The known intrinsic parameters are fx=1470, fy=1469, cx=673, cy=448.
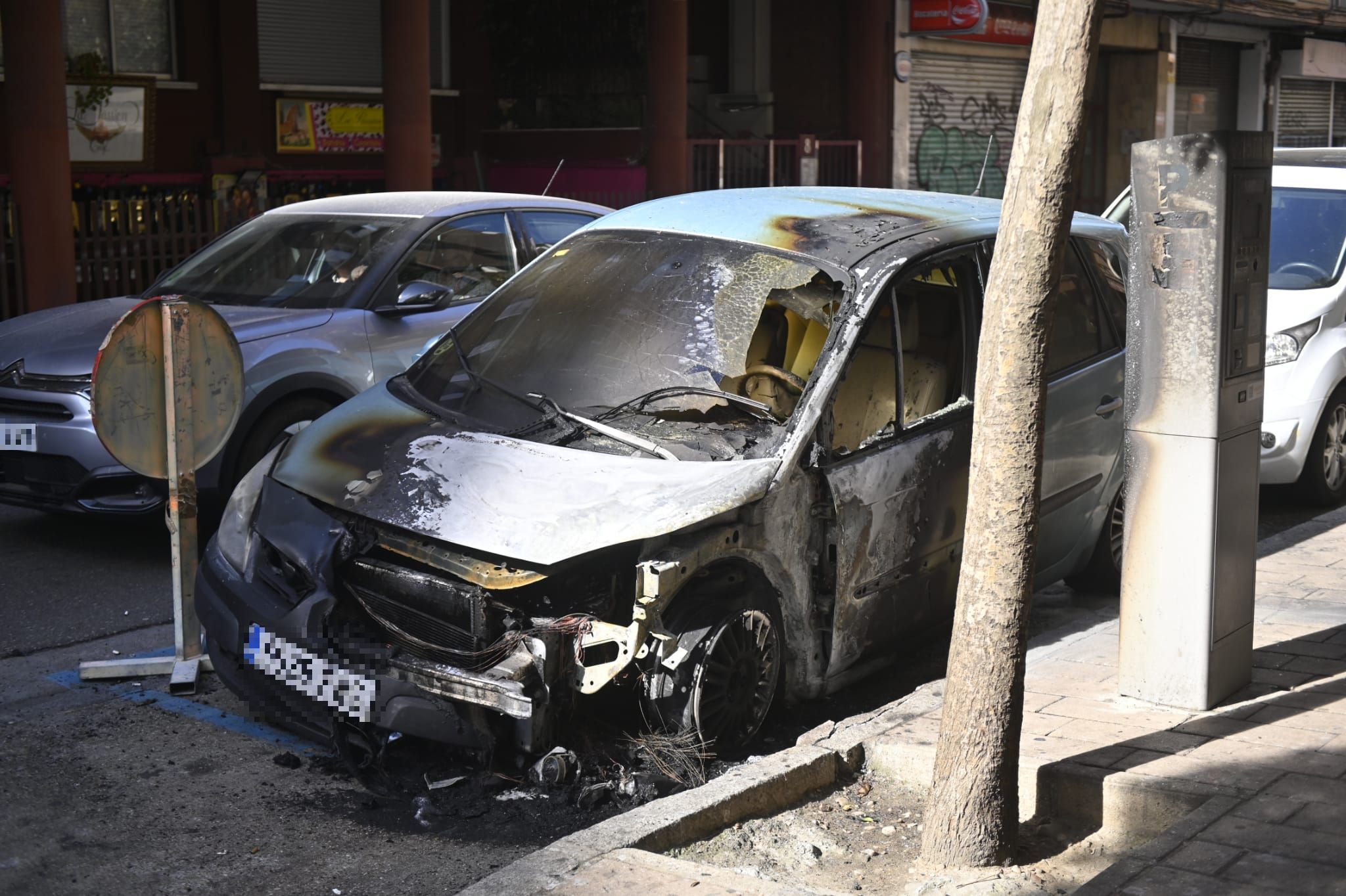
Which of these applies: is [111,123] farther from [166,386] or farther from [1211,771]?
[1211,771]

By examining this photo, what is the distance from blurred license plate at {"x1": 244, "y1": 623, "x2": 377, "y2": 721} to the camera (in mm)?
4438

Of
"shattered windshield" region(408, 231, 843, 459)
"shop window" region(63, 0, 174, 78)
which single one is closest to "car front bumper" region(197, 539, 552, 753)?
"shattered windshield" region(408, 231, 843, 459)

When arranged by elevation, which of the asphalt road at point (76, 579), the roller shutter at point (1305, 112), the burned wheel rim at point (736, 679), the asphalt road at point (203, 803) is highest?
the roller shutter at point (1305, 112)

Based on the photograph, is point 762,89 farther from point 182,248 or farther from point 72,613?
point 72,613

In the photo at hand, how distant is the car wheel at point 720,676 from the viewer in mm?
4547

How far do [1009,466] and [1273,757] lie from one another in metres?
1.33

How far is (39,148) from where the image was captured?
11.1m

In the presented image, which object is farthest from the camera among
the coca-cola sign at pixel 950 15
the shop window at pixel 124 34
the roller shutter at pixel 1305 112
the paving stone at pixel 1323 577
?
the roller shutter at pixel 1305 112

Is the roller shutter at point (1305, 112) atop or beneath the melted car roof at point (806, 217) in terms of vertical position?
atop

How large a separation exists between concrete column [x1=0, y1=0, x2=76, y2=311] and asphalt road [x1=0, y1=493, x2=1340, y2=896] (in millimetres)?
5885

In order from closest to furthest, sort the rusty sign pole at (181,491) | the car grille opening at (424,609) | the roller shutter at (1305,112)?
1. the car grille opening at (424,609)
2. the rusty sign pole at (181,491)
3. the roller shutter at (1305,112)

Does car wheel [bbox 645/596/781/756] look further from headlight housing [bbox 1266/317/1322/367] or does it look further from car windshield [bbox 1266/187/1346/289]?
car windshield [bbox 1266/187/1346/289]

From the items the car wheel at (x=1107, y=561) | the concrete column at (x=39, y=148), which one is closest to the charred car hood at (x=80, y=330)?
the concrete column at (x=39, y=148)

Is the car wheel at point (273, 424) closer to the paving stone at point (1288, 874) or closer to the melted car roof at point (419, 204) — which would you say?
the melted car roof at point (419, 204)
